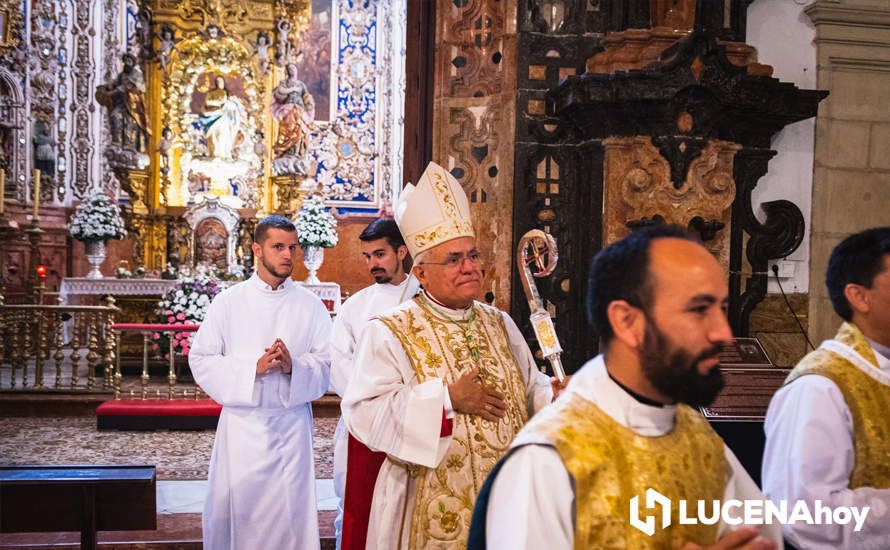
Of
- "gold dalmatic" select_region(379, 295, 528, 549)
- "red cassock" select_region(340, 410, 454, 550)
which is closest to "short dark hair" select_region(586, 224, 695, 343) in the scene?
"gold dalmatic" select_region(379, 295, 528, 549)

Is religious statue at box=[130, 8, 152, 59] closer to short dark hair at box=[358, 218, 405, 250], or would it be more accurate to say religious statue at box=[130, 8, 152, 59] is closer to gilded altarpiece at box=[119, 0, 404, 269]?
gilded altarpiece at box=[119, 0, 404, 269]

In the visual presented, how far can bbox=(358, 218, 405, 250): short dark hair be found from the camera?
4793 mm

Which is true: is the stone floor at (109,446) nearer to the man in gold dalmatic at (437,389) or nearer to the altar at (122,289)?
the altar at (122,289)

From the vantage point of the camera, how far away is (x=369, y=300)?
4.90 metres

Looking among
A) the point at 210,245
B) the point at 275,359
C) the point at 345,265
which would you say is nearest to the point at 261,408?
the point at 275,359

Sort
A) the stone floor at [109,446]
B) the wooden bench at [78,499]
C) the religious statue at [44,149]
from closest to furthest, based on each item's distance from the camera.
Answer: the wooden bench at [78,499] → the stone floor at [109,446] → the religious statue at [44,149]

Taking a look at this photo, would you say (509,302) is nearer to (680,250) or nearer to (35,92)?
(680,250)

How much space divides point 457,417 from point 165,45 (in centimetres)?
1317

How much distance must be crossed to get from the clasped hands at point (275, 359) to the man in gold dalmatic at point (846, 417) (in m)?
2.69

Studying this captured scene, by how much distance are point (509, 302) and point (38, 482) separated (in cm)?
270

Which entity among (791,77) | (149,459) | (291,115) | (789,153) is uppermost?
(291,115)

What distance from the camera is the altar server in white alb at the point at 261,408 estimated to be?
4617mm

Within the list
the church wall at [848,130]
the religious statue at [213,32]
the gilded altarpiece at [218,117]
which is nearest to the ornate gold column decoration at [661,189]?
the church wall at [848,130]

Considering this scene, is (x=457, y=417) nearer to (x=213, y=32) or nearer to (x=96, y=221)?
(x=96, y=221)
